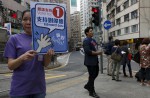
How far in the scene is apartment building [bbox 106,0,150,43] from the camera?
49.1 meters

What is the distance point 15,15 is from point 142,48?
34701 millimetres

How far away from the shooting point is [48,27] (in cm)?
306

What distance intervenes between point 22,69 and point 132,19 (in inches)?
2052

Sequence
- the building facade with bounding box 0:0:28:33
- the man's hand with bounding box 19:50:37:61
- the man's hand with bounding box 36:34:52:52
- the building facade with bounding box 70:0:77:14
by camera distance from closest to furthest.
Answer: the man's hand with bounding box 19:50:37:61, the man's hand with bounding box 36:34:52:52, the building facade with bounding box 0:0:28:33, the building facade with bounding box 70:0:77:14

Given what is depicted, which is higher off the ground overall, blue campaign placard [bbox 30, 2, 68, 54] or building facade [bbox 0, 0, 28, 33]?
building facade [bbox 0, 0, 28, 33]

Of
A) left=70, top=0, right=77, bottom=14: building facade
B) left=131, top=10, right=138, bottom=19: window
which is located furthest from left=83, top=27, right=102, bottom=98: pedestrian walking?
left=70, top=0, right=77, bottom=14: building facade

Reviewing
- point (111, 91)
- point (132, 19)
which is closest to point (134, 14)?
point (132, 19)

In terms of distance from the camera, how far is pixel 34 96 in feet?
10.1

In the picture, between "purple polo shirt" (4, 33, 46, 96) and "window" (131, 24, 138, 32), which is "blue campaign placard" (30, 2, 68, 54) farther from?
"window" (131, 24, 138, 32)

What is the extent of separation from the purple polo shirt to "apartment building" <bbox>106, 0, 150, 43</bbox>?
4643 centimetres

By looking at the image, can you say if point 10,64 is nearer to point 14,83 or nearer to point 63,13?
point 14,83

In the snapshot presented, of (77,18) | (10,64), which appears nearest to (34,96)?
(10,64)

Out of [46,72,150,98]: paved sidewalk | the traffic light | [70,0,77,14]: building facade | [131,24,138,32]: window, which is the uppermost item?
[70,0,77,14]: building facade

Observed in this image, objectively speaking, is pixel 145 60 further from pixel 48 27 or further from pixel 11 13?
pixel 11 13
